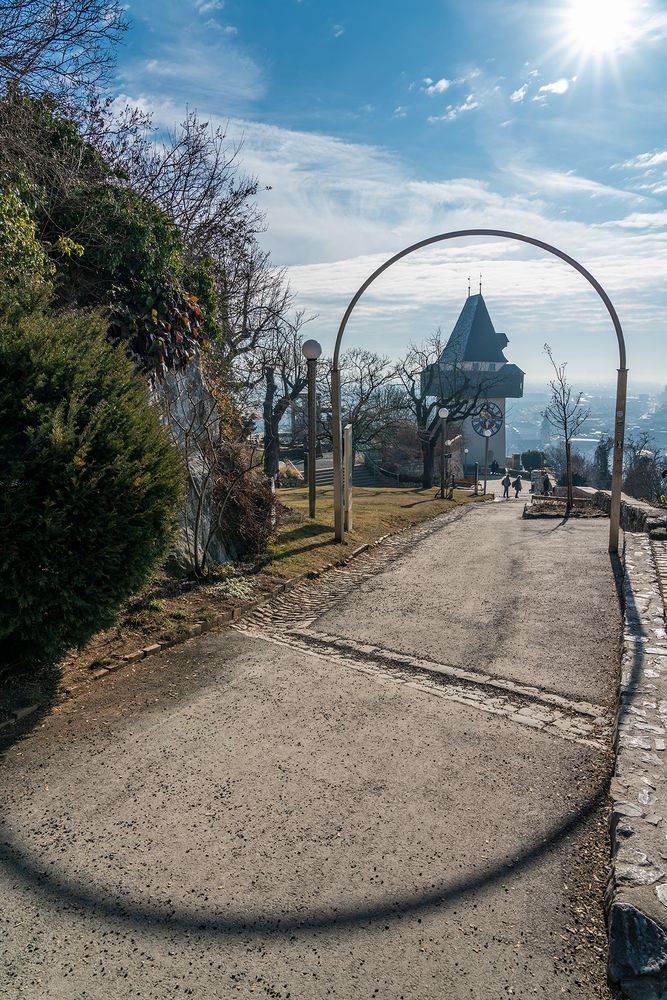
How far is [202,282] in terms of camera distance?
10.2 m

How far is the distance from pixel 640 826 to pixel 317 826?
163 centimetres

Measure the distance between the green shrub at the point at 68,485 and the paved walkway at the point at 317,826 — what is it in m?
0.80

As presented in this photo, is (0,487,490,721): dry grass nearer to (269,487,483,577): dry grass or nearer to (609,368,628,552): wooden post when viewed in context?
(269,487,483,577): dry grass

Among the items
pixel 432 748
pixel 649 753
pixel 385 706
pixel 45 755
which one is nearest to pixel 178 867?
pixel 45 755

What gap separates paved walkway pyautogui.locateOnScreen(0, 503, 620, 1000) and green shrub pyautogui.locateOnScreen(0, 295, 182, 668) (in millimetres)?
798

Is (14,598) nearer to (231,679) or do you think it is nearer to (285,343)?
(231,679)

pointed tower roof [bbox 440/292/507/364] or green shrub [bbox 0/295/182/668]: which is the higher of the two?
pointed tower roof [bbox 440/292/507/364]

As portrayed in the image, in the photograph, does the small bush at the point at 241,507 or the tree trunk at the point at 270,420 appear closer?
the small bush at the point at 241,507

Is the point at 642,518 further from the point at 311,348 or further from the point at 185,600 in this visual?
the point at 185,600

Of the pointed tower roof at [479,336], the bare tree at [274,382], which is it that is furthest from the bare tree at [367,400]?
the pointed tower roof at [479,336]

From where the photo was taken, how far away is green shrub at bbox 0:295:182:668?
4.14 metres

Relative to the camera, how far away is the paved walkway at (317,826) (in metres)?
2.48

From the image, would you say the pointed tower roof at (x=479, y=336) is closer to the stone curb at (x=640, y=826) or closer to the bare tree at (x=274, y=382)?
the bare tree at (x=274, y=382)

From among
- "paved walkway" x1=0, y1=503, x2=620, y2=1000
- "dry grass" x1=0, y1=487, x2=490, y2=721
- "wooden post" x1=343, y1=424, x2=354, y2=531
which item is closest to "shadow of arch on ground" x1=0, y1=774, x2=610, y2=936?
"paved walkway" x1=0, y1=503, x2=620, y2=1000
